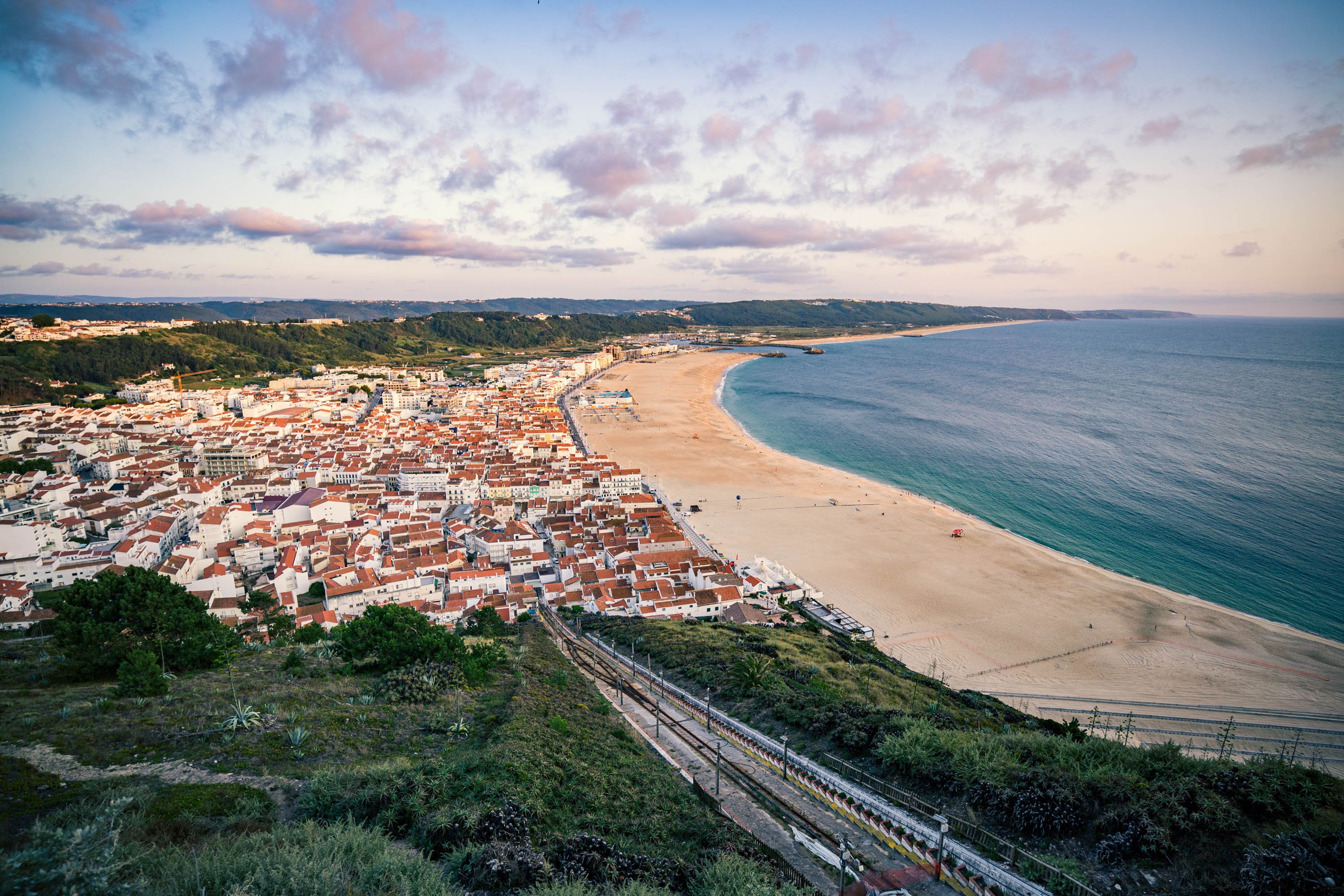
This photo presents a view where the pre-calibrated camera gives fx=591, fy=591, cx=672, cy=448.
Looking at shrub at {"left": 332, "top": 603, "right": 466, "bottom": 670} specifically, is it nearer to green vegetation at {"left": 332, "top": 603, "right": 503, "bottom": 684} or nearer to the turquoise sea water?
green vegetation at {"left": 332, "top": 603, "right": 503, "bottom": 684}

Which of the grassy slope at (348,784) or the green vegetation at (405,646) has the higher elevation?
the grassy slope at (348,784)

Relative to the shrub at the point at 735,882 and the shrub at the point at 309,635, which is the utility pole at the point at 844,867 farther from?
the shrub at the point at 309,635

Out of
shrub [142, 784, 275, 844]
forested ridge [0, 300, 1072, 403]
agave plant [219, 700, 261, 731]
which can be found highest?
forested ridge [0, 300, 1072, 403]

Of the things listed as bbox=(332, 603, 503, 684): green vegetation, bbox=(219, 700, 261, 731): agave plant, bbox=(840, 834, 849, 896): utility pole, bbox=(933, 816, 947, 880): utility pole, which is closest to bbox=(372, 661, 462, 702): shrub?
bbox=(332, 603, 503, 684): green vegetation

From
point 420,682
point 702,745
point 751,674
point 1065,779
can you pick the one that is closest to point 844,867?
point 1065,779

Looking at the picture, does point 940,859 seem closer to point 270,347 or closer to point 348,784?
point 348,784

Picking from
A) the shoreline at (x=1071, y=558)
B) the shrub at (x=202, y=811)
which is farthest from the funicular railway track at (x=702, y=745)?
the shoreline at (x=1071, y=558)
